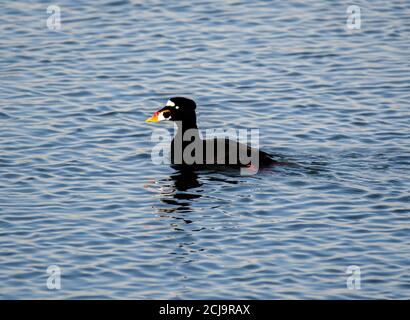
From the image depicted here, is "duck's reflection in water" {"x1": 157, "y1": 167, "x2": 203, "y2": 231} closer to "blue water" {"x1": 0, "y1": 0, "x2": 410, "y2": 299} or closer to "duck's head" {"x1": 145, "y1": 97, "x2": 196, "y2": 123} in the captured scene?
"blue water" {"x1": 0, "y1": 0, "x2": 410, "y2": 299}

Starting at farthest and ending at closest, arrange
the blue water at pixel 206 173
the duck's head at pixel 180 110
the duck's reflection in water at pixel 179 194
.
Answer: the duck's head at pixel 180 110 → the duck's reflection in water at pixel 179 194 → the blue water at pixel 206 173

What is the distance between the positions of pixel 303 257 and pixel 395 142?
5.05 meters

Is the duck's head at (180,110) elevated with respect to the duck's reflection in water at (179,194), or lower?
elevated

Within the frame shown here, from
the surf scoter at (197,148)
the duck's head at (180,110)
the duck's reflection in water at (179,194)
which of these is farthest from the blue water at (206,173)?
the duck's head at (180,110)


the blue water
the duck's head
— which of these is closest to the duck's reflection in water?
the blue water

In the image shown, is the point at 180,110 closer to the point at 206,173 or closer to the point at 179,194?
the point at 206,173

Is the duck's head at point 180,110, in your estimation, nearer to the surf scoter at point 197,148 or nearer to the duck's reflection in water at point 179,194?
the surf scoter at point 197,148

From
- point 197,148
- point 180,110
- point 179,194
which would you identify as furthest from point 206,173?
point 180,110

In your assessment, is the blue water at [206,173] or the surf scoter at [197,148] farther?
the surf scoter at [197,148]

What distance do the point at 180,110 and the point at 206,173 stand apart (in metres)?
1.39

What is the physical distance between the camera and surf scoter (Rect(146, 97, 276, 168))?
15.0 meters

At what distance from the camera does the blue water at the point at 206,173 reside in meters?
11.6

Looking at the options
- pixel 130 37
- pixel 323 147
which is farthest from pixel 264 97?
pixel 130 37

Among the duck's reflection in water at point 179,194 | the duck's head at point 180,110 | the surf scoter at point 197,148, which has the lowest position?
the duck's reflection in water at point 179,194
